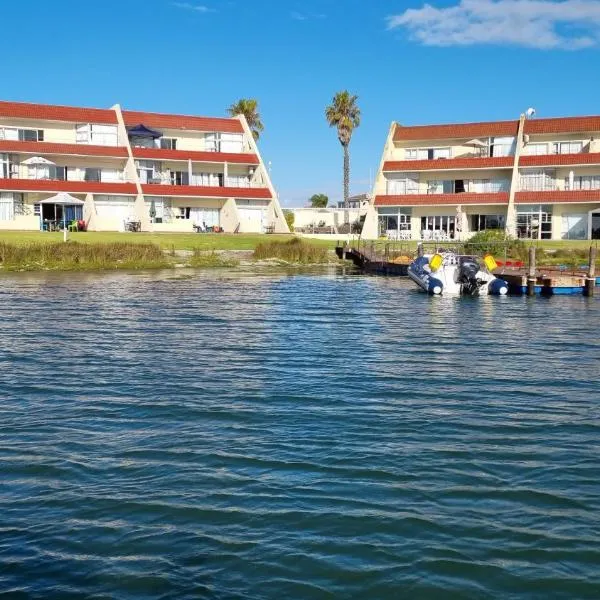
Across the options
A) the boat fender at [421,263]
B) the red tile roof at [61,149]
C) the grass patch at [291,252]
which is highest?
the red tile roof at [61,149]

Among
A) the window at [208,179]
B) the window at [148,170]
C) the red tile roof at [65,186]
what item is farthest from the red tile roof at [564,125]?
the red tile roof at [65,186]

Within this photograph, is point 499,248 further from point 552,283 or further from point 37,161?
point 37,161

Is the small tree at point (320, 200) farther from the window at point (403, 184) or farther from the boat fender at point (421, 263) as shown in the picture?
the boat fender at point (421, 263)

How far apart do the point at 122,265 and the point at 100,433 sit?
44.9 m

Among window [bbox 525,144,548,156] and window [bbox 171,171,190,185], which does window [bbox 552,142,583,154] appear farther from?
window [bbox 171,171,190,185]

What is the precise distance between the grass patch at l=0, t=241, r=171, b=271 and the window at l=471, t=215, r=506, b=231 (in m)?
Answer: 32.6

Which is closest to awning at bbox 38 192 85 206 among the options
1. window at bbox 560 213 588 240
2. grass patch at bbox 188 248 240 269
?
grass patch at bbox 188 248 240 269

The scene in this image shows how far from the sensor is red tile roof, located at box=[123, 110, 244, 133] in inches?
3255

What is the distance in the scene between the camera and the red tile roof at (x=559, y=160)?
75.2 metres

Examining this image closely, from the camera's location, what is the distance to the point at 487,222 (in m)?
79.9

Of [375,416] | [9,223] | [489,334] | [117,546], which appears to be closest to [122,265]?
[9,223]

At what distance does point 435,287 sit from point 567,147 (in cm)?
4149

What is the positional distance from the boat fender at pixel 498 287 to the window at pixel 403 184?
4127cm

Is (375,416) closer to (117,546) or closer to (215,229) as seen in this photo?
(117,546)
